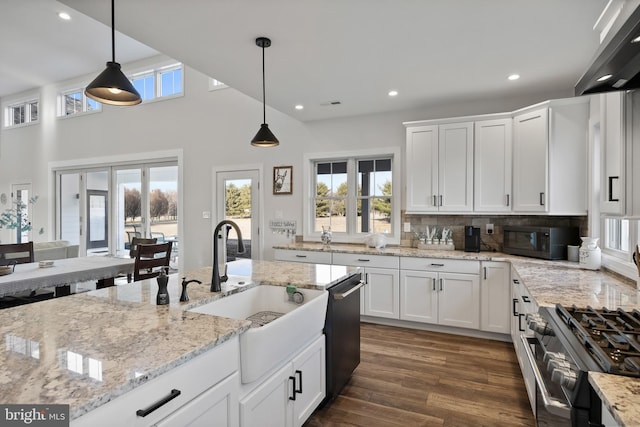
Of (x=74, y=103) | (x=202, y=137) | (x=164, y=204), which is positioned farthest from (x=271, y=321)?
(x=74, y=103)

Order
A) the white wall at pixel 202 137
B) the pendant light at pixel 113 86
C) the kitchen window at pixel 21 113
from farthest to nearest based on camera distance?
the kitchen window at pixel 21 113 → the white wall at pixel 202 137 → the pendant light at pixel 113 86

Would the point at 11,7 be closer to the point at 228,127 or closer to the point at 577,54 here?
the point at 228,127

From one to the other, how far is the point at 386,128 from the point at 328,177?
1086 millimetres

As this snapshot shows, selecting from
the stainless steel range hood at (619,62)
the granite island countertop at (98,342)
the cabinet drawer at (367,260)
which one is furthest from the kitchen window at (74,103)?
the stainless steel range hood at (619,62)

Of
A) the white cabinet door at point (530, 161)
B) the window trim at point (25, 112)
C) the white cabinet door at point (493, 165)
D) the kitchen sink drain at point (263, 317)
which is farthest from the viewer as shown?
the window trim at point (25, 112)

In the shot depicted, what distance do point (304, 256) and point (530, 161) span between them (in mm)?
2758

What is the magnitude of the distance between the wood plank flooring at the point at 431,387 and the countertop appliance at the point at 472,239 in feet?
3.27

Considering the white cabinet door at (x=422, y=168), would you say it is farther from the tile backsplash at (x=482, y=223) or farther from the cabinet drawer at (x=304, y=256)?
the cabinet drawer at (x=304, y=256)

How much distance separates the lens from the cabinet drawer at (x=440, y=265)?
3492 millimetres

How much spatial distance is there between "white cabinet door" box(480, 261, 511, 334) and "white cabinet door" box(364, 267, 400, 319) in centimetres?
89

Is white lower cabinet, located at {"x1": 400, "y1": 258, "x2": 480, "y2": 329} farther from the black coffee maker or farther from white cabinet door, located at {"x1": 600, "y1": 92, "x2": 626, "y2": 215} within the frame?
white cabinet door, located at {"x1": 600, "y1": 92, "x2": 626, "y2": 215}

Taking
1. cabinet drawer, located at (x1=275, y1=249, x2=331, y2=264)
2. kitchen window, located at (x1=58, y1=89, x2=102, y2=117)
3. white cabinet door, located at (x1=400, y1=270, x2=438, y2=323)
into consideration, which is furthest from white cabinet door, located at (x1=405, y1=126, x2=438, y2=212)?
kitchen window, located at (x1=58, y1=89, x2=102, y2=117)

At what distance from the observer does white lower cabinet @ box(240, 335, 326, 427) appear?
144 centimetres

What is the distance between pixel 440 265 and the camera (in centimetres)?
362
